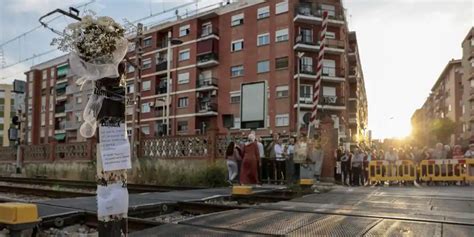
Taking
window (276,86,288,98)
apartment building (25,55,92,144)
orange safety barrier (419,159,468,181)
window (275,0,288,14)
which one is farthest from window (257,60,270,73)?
apartment building (25,55,92,144)

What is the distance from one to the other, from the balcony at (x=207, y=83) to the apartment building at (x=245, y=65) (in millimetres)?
131

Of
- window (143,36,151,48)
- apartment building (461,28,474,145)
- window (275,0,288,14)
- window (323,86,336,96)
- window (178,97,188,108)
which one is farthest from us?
apartment building (461,28,474,145)

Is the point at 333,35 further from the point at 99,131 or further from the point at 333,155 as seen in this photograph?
the point at 99,131

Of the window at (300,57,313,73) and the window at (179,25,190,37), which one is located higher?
the window at (179,25,190,37)

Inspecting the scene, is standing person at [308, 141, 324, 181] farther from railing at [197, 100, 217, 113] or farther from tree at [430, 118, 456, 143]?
tree at [430, 118, 456, 143]

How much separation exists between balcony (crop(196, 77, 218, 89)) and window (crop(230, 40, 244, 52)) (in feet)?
13.3

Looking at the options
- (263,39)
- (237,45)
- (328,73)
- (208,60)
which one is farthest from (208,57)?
(328,73)

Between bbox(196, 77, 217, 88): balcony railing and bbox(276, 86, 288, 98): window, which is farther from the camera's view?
bbox(196, 77, 217, 88): balcony railing

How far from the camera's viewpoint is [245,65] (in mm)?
47812

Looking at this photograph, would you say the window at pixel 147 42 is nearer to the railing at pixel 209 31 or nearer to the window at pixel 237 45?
the railing at pixel 209 31

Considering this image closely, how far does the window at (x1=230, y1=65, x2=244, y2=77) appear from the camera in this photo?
48250 millimetres

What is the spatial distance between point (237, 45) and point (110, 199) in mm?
46009

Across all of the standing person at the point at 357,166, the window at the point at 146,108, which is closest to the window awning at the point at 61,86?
the window at the point at 146,108

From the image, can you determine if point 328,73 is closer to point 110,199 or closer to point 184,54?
point 184,54
